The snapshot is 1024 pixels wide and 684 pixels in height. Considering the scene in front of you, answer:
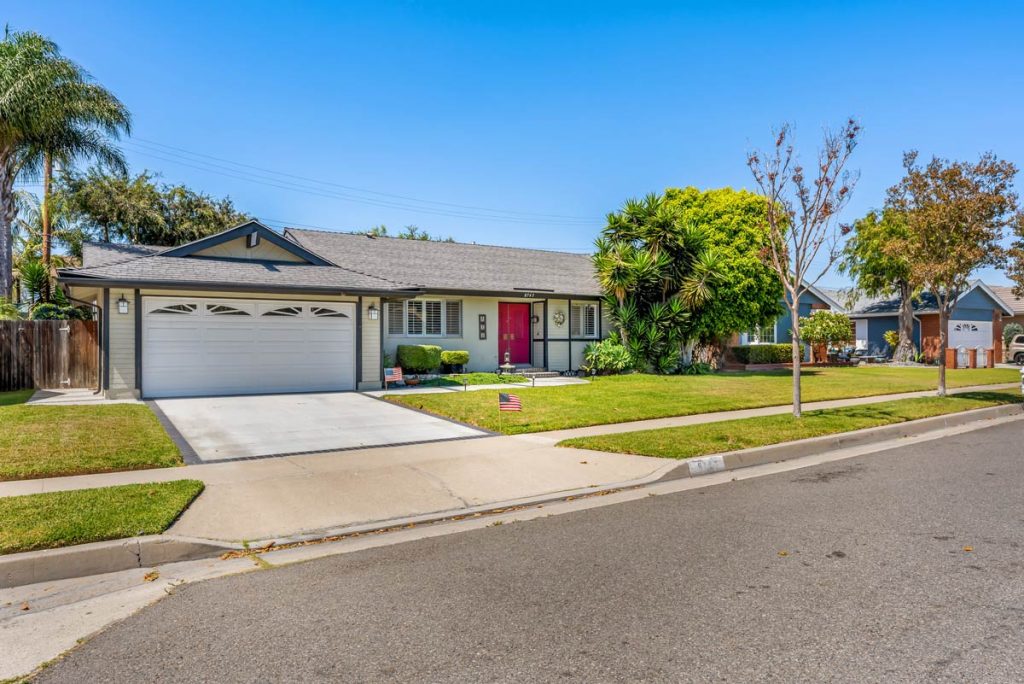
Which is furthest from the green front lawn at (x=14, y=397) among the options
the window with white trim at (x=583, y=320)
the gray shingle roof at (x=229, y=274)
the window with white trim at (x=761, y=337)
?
the window with white trim at (x=761, y=337)

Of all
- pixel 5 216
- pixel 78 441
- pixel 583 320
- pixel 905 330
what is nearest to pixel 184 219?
pixel 5 216

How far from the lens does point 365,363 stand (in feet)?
58.1

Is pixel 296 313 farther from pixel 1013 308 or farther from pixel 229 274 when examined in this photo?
pixel 1013 308

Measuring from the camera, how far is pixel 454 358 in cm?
2022

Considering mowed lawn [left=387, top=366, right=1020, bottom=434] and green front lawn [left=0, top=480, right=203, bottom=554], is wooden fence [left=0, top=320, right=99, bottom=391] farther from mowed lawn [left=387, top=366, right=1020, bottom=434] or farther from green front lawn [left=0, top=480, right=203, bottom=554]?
green front lawn [left=0, top=480, right=203, bottom=554]

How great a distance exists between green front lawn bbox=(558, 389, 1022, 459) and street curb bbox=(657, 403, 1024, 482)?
0.20 metres

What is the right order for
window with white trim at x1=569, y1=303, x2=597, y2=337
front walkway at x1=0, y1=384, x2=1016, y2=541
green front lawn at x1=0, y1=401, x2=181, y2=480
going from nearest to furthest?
front walkway at x1=0, y1=384, x2=1016, y2=541
green front lawn at x1=0, y1=401, x2=181, y2=480
window with white trim at x1=569, y1=303, x2=597, y2=337

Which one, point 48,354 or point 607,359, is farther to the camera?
point 607,359

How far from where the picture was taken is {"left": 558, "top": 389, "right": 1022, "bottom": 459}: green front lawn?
9391 mm

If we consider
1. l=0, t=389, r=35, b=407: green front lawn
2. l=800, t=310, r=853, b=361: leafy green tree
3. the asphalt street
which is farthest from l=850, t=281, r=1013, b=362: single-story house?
l=0, t=389, r=35, b=407: green front lawn

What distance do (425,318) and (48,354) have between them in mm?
10870

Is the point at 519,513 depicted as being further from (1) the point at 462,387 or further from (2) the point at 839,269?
(2) the point at 839,269

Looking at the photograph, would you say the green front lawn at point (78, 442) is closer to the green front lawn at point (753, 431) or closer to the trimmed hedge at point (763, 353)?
the green front lawn at point (753, 431)

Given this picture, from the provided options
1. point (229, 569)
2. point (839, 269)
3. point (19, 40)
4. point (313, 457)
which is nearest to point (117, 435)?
point (313, 457)
